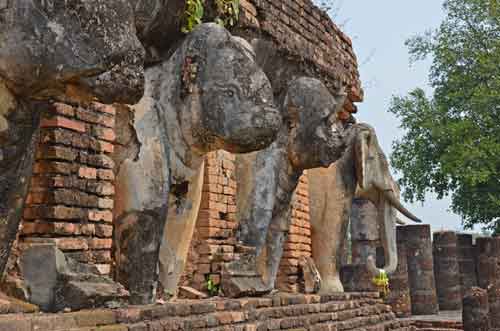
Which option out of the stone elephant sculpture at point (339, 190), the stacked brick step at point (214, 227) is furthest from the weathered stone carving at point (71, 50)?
the stone elephant sculpture at point (339, 190)

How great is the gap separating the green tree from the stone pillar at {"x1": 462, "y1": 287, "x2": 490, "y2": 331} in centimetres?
784

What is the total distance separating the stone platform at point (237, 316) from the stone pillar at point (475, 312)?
2473 mm

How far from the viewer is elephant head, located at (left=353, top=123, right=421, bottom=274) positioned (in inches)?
372

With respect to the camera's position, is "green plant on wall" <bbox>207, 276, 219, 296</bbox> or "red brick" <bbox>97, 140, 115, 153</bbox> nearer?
"red brick" <bbox>97, 140, 115, 153</bbox>

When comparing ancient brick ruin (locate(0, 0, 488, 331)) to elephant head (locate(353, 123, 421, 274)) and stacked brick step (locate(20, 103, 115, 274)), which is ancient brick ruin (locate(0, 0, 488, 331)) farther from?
elephant head (locate(353, 123, 421, 274))

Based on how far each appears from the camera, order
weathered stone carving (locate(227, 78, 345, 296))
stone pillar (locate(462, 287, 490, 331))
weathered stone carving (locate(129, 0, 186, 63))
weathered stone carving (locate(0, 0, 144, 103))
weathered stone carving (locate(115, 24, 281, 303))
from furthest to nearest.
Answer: stone pillar (locate(462, 287, 490, 331)), weathered stone carving (locate(227, 78, 345, 296)), weathered stone carving (locate(129, 0, 186, 63)), weathered stone carving (locate(115, 24, 281, 303)), weathered stone carving (locate(0, 0, 144, 103))

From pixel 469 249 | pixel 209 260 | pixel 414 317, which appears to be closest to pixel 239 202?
pixel 209 260

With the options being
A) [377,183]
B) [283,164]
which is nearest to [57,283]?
[283,164]

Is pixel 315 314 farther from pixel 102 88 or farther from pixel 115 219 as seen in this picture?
pixel 102 88

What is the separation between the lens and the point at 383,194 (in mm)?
9922

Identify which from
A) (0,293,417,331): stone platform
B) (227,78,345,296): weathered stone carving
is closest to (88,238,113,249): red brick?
(0,293,417,331): stone platform

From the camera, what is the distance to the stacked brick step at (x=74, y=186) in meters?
4.79

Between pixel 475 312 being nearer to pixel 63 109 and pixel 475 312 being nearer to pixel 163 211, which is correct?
pixel 163 211

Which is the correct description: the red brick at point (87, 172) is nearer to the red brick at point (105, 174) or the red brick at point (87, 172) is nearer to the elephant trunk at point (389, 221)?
the red brick at point (105, 174)
